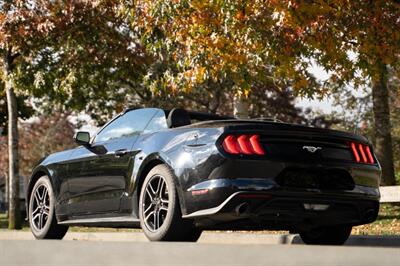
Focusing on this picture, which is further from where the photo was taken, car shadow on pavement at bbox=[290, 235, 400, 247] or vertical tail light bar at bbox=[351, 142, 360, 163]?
car shadow on pavement at bbox=[290, 235, 400, 247]

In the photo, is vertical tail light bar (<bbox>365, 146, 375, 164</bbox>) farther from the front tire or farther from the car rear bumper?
the front tire

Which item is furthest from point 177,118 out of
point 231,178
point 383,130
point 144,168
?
point 383,130

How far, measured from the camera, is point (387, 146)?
23297 mm

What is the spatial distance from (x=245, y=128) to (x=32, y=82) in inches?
556

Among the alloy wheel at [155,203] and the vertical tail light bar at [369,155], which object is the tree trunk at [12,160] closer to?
the alloy wheel at [155,203]

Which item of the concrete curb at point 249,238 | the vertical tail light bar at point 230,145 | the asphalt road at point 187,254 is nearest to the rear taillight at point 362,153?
the vertical tail light bar at point 230,145

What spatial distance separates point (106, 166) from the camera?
8.82 metres

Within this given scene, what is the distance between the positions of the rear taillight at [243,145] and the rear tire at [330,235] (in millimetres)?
1886

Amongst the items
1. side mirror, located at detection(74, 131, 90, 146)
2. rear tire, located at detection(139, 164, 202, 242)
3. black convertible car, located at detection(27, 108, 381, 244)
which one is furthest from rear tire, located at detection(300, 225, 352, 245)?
side mirror, located at detection(74, 131, 90, 146)

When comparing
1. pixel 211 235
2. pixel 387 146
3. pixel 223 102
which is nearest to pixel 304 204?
pixel 211 235

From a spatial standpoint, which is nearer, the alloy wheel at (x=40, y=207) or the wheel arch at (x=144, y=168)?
the wheel arch at (x=144, y=168)

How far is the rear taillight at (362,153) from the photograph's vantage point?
26.0ft

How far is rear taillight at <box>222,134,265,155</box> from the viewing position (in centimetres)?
726

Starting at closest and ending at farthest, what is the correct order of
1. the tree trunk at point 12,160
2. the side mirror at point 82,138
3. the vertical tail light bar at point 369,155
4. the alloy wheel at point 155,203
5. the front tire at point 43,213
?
1. the alloy wheel at point 155,203
2. the vertical tail light bar at point 369,155
3. the side mirror at point 82,138
4. the front tire at point 43,213
5. the tree trunk at point 12,160
